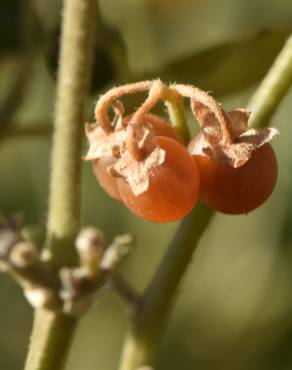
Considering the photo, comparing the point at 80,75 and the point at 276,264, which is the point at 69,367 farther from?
the point at 80,75

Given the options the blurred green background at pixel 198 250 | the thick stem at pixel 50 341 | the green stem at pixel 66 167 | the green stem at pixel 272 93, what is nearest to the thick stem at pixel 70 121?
the green stem at pixel 66 167

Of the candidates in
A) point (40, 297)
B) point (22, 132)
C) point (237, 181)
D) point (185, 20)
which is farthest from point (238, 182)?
point (185, 20)

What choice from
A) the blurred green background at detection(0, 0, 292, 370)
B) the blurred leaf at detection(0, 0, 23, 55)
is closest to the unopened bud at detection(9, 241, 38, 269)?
the blurred leaf at detection(0, 0, 23, 55)

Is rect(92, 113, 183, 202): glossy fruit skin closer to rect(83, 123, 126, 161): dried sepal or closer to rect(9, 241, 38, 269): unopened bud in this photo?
rect(83, 123, 126, 161): dried sepal

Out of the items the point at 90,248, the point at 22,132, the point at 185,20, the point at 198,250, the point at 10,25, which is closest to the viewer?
the point at 90,248

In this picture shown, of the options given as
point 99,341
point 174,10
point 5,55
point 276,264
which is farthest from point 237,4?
point 5,55

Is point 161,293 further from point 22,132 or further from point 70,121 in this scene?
point 22,132

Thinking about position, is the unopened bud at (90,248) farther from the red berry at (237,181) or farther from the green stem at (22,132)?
the green stem at (22,132)
